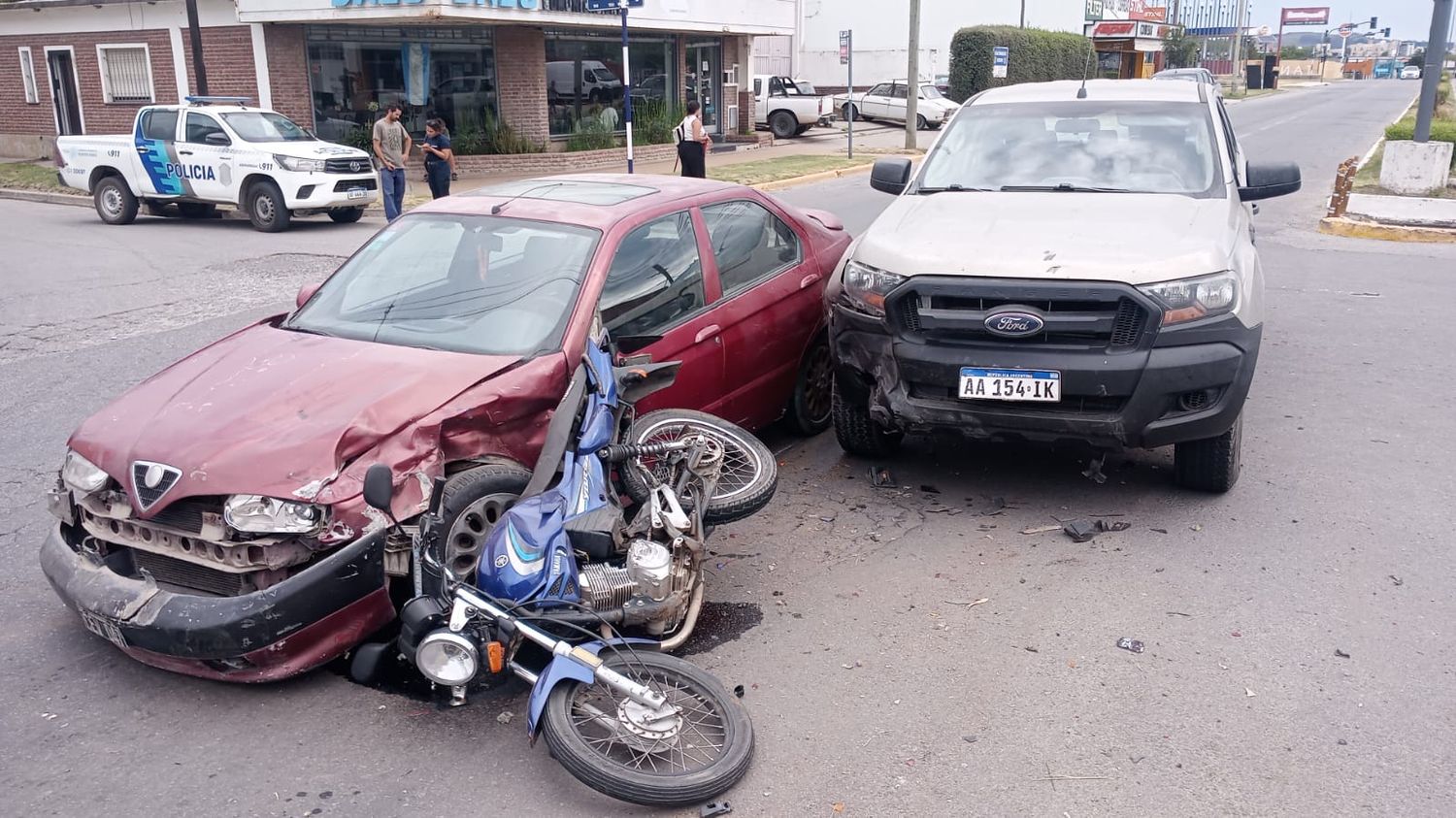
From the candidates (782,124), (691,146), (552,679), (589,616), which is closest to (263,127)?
(691,146)

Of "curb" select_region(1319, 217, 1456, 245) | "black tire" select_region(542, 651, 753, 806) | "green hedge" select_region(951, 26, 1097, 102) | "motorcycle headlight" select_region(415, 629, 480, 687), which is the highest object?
"green hedge" select_region(951, 26, 1097, 102)

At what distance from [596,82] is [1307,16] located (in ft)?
456

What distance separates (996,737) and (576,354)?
2226 millimetres

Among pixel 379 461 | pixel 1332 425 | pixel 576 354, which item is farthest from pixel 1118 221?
pixel 379 461

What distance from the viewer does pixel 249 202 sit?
53.6 feet

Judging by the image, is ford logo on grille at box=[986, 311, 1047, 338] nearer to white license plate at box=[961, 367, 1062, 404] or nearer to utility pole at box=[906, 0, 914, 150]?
white license plate at box=[961, 367, 1062, 404]

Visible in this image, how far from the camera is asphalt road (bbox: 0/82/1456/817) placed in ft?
11.6

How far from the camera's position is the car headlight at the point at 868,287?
5.57 meters

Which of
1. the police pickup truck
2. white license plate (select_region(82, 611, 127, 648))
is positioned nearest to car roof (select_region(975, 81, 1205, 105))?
white license plate (select_region(82, 611, 127, 648))

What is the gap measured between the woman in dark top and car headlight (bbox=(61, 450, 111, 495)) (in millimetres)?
12785

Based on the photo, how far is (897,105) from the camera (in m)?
38.5

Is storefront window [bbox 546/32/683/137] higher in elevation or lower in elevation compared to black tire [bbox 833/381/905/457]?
higher

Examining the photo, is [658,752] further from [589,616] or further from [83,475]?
[83,475]

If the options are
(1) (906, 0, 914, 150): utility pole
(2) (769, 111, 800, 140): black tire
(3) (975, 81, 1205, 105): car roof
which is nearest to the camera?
(3) (975, 81, 1205, 105): car roof
